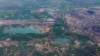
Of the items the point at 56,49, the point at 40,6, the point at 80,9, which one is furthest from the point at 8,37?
the point at 80,9

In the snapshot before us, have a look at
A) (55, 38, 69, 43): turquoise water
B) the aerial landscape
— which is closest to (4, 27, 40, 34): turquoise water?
the aerial landscape

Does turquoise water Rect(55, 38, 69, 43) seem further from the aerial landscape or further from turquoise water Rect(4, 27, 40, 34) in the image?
turquoise water Rect(4, 27, 40, 34)

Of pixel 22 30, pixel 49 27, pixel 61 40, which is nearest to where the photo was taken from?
pixel 61 40

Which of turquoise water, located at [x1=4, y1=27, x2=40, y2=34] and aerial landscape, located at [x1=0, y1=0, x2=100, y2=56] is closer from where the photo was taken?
aerial landscape, located at [x1=0, y1=0, x2=100, y2=56]

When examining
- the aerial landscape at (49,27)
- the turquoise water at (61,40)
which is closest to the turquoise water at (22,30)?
the aerial landscape at (49,27)

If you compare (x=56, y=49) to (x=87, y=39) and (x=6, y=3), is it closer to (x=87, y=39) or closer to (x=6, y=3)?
(x=87, y=39)

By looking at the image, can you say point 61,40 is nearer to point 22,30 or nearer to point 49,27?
point 49,27

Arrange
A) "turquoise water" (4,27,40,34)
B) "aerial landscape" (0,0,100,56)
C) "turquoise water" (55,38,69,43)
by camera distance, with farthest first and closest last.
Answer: "turquoise water" (4,27,40,34)
"turquoise water" (55,38,69,43)
"aerial landscape" (0,0,100,56)

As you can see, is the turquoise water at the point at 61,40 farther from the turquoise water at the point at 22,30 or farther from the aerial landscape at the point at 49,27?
the turquoise water at the point at 22,30

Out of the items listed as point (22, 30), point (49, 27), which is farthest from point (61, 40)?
point (22, 30)
